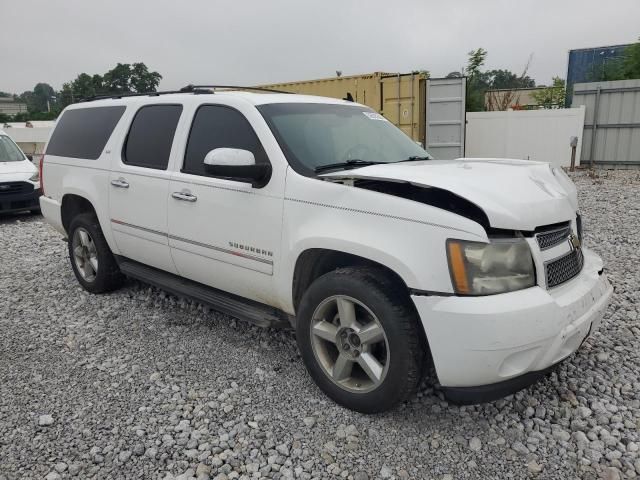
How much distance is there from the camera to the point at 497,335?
7.72 feet

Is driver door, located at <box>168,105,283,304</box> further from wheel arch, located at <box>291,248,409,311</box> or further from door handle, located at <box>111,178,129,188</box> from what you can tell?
door handle, located at <box>111,178,129,188</box>

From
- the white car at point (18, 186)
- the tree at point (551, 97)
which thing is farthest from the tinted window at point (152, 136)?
the tree at point (551, 97)

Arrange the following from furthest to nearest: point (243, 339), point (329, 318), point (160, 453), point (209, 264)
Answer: point (243, 339) < point (209, 264) < point (329, 318) < point (160, 453)

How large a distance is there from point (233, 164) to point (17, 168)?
8722 millimetres

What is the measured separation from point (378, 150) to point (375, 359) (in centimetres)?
160

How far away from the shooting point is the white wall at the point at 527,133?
1453 cm

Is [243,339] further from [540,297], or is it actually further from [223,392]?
[540,297]

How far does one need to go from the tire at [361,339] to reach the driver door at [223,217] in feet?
1.55

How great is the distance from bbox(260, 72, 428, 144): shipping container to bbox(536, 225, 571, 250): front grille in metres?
9.54

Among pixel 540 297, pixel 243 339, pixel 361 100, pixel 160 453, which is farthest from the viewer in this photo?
pixel 361 100

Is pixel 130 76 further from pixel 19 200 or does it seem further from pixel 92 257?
pixel 92 257

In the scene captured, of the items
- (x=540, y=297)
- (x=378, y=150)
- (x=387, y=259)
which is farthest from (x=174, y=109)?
(x=540, y=297)

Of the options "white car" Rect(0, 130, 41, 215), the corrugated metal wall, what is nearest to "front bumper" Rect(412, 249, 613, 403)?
"white car" Rect(0, 130, 41, 215)

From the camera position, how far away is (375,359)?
9.25 ft
